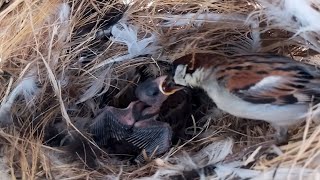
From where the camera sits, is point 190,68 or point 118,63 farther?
point 118,63

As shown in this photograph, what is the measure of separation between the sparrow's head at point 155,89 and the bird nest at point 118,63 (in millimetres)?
48

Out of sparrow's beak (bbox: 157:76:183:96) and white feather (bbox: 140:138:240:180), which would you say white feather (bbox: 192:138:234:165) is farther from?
sparrow's beak (bbox: 157:76:183:96)

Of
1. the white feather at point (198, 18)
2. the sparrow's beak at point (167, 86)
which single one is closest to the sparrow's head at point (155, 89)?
the sparrow's beak at point (167, 86)

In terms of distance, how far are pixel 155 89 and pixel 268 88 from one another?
290mm

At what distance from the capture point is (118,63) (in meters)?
1.46

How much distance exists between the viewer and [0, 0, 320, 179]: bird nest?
130 cm

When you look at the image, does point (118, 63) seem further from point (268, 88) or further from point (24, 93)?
point (268, 88)

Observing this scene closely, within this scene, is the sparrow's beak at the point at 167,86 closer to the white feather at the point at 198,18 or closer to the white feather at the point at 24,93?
the white feather at the point at 198,18

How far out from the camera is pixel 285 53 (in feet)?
4.55

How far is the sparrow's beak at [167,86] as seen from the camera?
1.42 meters

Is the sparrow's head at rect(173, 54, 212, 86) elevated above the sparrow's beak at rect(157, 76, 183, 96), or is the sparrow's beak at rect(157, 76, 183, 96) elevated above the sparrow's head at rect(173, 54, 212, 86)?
the sparrow's head at rect(173, 54, 212, 86)

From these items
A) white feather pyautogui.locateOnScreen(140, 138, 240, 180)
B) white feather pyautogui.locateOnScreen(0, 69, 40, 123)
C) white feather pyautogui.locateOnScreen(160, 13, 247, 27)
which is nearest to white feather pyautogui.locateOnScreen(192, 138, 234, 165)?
white feather pyautogui.locateOnScreen(140, 138, 240, 180)

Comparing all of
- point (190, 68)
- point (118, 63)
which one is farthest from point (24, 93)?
point (190, 68)

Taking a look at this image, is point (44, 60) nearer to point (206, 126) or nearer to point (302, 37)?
point (206, 126)
